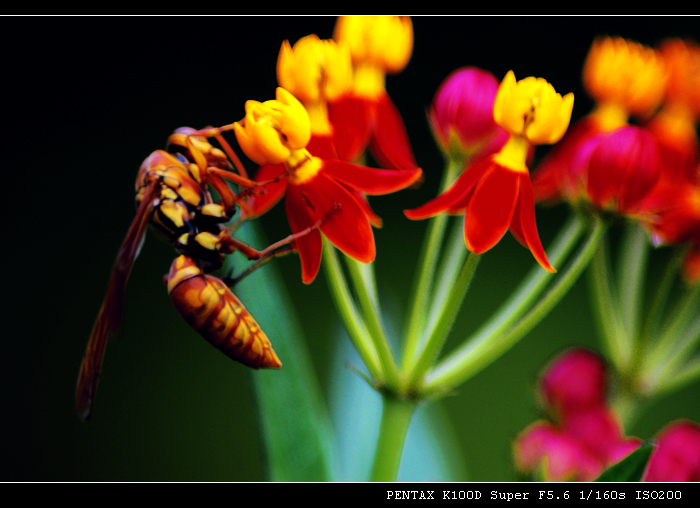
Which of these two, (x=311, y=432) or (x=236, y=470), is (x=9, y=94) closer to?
(x=311, y=432)

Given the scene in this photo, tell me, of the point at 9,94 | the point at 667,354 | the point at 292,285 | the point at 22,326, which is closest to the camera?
the point at 9,94

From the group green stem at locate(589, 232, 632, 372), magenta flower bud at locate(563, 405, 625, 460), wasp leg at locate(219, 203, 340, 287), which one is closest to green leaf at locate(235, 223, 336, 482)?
wasp leg at locate(219, 203, 340, 287)

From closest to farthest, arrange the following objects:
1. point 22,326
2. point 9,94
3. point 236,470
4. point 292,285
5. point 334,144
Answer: point 334,144 < point 9,94 < point 22,326 < point 236,470 < point 292,285

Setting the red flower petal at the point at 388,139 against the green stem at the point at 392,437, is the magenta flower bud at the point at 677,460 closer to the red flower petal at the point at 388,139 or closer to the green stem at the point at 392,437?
the green stem at the point at 392,437

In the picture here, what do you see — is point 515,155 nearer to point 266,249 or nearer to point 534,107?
point 534,107

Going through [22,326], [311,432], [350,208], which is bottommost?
[311,432]

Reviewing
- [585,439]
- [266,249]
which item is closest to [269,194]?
[266,249]

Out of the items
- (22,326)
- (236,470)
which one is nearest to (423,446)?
(236,470)
